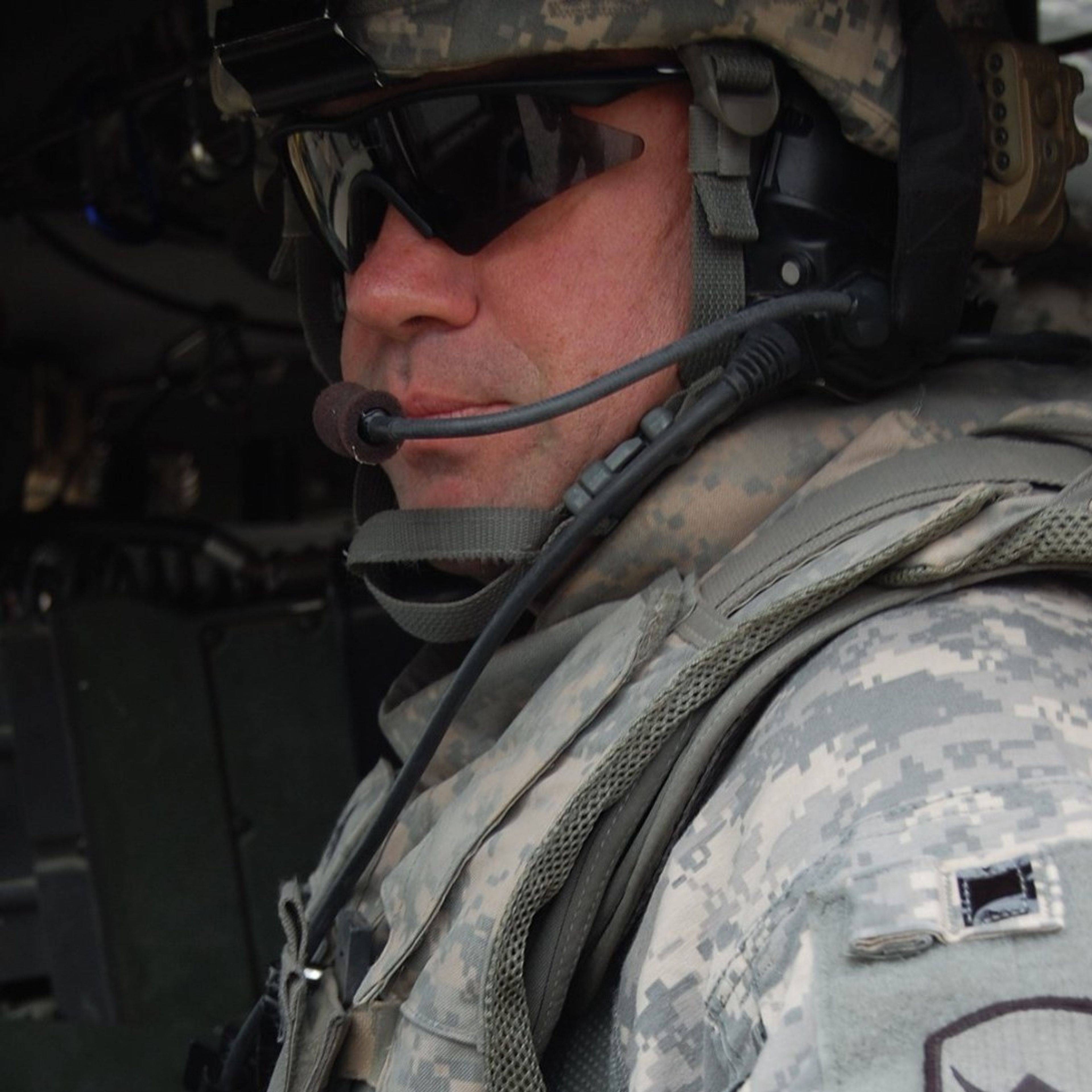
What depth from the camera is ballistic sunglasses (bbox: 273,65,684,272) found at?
4.12ft

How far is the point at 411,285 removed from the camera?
51.8 inches

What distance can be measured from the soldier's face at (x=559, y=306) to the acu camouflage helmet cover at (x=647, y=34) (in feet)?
0.25

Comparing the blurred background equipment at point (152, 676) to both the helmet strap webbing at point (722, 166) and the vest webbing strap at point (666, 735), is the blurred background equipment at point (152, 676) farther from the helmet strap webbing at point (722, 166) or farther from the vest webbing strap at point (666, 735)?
the vest webbing strap at point (666, 735)

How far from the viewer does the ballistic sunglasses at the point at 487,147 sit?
1255 mm

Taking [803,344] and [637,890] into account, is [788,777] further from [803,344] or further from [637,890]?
[803,344]

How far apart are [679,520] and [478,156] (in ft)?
1.12

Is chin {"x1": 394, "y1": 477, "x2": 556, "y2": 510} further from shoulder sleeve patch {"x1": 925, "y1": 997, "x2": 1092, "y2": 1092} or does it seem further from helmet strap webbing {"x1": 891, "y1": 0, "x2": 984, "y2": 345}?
shoulder sleeve patch {"x1": 925, "y1": 997, "x2": 1092, "y2": 1092}

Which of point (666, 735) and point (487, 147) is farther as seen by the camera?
point (487, 147)

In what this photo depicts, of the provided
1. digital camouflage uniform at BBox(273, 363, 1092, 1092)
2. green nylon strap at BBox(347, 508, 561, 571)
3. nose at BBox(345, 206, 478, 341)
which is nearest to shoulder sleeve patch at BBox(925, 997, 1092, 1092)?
digital camouflage uniform at BBox(273, 363, 1092, 1092)

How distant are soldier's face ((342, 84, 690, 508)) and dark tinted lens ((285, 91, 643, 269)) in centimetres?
1

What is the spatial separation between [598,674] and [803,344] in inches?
13.0

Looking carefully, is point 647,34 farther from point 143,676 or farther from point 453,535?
point 143,676

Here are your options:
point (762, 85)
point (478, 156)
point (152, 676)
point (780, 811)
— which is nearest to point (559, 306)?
point (478, 156)

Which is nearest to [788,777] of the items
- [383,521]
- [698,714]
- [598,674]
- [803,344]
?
[698,714]
